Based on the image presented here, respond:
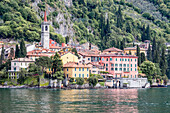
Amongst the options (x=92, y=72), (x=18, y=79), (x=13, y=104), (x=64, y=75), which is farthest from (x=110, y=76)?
(x=13, y=104)

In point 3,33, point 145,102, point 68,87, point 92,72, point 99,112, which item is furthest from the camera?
point 3,33

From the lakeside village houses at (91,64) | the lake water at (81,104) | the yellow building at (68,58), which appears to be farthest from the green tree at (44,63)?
the lake water at (81,104)

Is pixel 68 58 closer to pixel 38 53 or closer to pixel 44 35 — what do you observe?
pixel 38 53

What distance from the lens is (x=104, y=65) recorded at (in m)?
150

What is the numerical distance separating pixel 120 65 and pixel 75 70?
19.2 m

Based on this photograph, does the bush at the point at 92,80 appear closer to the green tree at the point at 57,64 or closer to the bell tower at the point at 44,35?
the green tree at the point at 57,64

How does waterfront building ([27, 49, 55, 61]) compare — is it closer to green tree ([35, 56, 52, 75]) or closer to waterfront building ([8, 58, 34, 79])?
waterfront building ([8, 58, 34, 79])

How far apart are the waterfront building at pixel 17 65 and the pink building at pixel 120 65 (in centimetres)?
2358

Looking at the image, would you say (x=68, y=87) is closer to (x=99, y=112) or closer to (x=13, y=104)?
(x=13, y=104)

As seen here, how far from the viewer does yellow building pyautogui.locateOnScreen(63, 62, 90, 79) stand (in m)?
135

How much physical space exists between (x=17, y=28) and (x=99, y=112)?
12106cm

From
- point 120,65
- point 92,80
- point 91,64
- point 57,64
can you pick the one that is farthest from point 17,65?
point 120,65

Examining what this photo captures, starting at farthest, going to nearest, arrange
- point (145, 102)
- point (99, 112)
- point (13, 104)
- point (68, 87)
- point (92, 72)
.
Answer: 1. point (92, 72)
2. point (68, 87)
3. point (145, 102)
4. point (13, 104)
5. point (99, 112)

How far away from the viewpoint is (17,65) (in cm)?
13888
